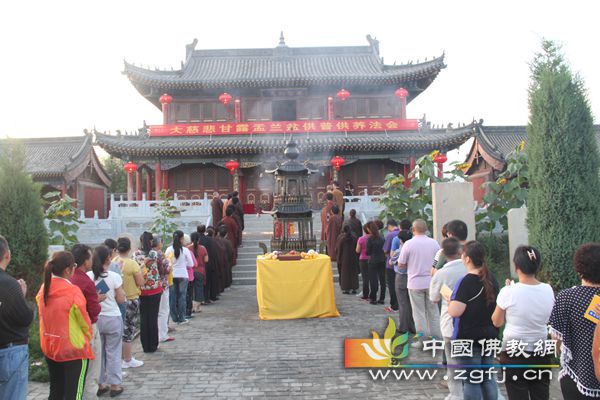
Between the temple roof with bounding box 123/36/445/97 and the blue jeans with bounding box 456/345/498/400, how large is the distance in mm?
18313

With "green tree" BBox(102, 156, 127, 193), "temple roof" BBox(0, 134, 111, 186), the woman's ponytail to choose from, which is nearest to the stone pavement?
the woman's ponytail

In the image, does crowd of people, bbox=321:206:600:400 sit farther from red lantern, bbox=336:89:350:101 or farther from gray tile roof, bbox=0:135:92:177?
gray tile roof, bbox=0:135:92:177

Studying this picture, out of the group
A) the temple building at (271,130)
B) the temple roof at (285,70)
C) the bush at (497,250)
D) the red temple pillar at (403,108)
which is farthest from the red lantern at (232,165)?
the bush at (497,250)

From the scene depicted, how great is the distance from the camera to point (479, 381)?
3461 mm

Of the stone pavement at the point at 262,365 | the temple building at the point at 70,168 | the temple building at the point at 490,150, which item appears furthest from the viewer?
the temple building at the point at 70,168

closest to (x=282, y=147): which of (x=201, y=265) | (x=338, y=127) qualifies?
(x=338, y=127)

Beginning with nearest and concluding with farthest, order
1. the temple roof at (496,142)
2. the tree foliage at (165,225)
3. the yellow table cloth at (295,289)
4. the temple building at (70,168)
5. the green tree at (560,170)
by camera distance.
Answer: the green tree at (560,170)
the yellow table cloth at (295,289)
the tree foliage at (165,225)
the temple roof at (496,142)
the temple building at (70,168)

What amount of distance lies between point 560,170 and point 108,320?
21.1ft

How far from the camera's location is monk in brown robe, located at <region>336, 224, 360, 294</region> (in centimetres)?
924

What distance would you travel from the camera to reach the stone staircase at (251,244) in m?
11.5

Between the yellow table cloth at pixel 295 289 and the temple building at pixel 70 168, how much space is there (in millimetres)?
18931

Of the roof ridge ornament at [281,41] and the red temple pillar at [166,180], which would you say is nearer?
the red temple pillar at [166,180]

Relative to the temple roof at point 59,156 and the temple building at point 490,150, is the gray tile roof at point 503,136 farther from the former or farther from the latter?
the temple roof at point 59,156

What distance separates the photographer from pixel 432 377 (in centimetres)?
473
